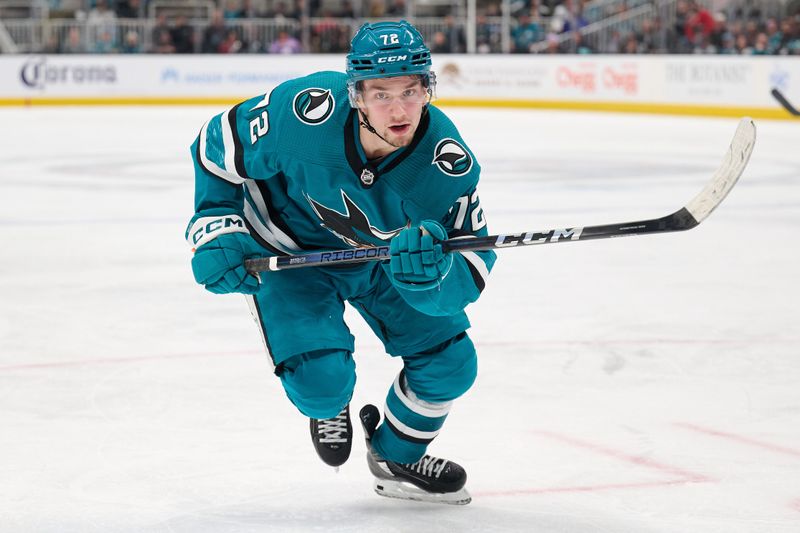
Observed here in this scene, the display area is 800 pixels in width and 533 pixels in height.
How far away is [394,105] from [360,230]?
12.8 inches

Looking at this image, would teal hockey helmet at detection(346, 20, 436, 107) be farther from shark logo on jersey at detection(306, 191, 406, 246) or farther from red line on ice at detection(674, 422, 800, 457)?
red line on ice at detection(674, 422, 800, 457)

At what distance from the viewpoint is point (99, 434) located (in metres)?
2.92

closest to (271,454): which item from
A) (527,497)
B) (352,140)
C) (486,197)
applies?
(527,497)

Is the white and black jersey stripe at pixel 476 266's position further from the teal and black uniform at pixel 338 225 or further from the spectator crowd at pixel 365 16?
the spectator crowd at pixel 365 16

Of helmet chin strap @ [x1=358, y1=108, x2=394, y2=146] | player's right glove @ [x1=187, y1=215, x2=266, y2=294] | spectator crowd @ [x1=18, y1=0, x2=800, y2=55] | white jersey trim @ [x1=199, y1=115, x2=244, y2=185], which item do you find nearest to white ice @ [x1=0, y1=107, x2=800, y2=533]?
player's right glove @ [x1=187, y1=215, x2=266, y2=294]

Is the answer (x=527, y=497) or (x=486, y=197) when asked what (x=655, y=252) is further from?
(x=527, y=497)

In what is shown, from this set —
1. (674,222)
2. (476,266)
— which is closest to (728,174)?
(674,222)

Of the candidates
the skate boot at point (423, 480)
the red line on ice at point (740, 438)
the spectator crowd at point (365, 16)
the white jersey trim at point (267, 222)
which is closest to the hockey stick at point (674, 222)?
the white jersey trim at point (267, 222)

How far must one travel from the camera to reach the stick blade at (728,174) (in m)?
2.20

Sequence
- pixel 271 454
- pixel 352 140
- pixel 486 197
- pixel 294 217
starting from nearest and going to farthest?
pixel 352 140 < pixel 294 217 < pixel 271 454 < pixel 486 197

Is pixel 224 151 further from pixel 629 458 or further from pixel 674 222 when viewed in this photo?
pixel 629 458

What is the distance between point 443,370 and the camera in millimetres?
2480

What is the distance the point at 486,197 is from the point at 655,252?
2.18m

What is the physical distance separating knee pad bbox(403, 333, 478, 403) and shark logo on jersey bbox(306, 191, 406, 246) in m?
0.25
